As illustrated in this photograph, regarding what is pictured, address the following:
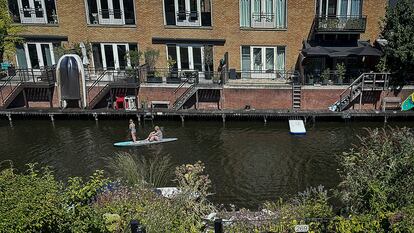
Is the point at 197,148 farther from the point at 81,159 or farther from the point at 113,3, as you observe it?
the point at 113,3

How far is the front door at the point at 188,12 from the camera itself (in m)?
32.8

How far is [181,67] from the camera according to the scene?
34344mm

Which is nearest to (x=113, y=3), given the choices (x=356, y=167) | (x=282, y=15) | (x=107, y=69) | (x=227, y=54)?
(x=107, y=69)

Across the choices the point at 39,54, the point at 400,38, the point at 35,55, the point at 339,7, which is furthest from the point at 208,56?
the point at 35,55

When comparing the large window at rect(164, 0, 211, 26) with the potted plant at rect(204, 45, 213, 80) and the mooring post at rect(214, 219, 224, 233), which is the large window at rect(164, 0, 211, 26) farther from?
the mooring post at rect(214, 219, 224, 233)

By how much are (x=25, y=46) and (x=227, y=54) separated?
16984 mm

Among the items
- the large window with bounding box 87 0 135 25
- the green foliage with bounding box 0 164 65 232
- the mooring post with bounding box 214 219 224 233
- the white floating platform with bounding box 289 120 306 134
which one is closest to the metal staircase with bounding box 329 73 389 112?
the white floating platform with bounding box 289 120 306 134

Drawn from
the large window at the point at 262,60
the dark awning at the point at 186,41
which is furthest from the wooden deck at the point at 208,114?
the dark awning at the point at 186,41

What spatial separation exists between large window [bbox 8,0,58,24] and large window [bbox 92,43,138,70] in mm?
4169

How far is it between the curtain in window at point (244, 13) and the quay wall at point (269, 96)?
5.46m

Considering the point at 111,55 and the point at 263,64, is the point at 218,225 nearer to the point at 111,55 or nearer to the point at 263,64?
the point at 263,64

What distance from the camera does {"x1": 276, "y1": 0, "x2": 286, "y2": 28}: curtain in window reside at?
3212 cm

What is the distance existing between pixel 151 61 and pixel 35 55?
33.9ft

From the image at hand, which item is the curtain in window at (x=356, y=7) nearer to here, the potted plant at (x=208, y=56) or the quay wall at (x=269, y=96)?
the quay wall at (x=269, y=96)
